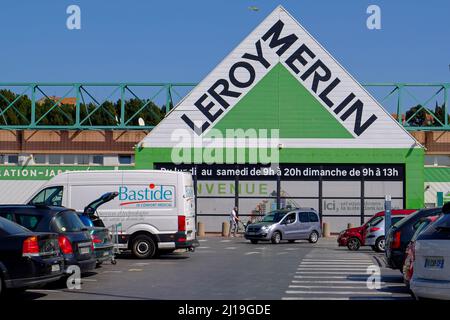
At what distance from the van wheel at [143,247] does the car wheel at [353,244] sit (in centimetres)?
1011

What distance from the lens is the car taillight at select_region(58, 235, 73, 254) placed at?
16422mm

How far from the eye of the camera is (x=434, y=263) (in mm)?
11375

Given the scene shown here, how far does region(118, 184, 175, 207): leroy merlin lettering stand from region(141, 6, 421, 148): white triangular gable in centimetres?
2176

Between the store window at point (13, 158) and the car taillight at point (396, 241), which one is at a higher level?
the store window at point (13, 158)

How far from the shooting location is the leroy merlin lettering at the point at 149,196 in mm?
24906

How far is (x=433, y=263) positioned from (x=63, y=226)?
822cm

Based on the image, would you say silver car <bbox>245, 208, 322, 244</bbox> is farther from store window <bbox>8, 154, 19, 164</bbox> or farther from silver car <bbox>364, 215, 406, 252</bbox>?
store window <bbox>8, 154, 19, 164</bbox>

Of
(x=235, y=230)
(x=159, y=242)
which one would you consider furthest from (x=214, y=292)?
(x=235, y=230)

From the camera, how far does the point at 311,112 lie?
4662cm

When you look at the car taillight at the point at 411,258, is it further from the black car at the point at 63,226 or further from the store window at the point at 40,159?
the store window at the point at 40,159

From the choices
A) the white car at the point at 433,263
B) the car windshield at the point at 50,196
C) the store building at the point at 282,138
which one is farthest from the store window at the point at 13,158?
the white car at the point at 433,263

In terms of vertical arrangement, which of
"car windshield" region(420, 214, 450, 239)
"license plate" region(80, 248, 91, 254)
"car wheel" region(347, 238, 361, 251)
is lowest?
"car wheel" region(347, 238, 361, 251)

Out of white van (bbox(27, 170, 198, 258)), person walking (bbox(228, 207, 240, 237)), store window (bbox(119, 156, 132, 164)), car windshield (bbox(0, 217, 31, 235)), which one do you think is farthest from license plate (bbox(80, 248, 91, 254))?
store window (bbox(119, 156, 132, 164))

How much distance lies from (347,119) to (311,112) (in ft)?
6.70
